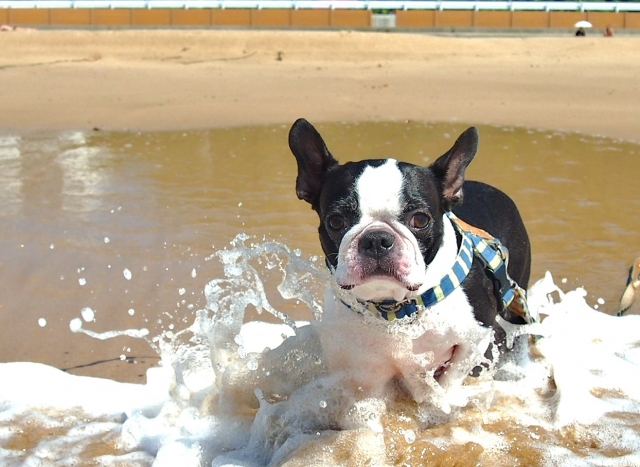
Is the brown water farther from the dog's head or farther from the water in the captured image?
the dog's head

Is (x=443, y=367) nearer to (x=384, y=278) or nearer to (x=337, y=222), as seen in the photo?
(x=384, y=278)

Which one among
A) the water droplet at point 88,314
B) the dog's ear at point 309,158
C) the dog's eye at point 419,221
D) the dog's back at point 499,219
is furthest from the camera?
the water droplet at point 88,314

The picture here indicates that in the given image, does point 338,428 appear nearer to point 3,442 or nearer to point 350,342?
point 350,342

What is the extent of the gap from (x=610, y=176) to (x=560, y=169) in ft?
1.83

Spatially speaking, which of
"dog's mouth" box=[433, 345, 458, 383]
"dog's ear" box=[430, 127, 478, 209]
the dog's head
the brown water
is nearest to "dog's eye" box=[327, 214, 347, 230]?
the dog's head

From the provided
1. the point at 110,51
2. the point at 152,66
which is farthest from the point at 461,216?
the point at 110,51

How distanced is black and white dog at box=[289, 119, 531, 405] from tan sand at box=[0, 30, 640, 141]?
7.52 m

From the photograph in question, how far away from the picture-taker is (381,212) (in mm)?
3334

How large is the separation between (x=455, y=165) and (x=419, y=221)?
42cm

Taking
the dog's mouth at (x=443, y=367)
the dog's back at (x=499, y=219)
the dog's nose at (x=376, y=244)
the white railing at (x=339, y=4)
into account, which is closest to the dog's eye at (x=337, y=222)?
the dog's nose at (x=376, y=244)

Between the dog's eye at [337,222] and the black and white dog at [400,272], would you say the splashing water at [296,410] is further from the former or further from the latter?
the dog's eye at [337,222]

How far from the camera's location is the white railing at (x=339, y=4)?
32750 millimetres

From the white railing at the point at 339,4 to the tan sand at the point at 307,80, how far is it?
26.1 feet

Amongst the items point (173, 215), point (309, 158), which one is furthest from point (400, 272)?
point (173, 215)
